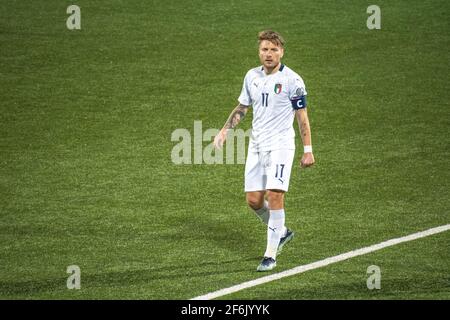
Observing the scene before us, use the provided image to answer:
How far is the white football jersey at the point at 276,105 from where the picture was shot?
10125 millimetres

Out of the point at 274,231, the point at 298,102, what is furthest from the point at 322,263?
the point at 298,102

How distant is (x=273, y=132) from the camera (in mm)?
10188

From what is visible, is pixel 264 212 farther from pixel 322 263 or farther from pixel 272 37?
pixel 272 37

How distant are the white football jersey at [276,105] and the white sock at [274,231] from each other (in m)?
0.69

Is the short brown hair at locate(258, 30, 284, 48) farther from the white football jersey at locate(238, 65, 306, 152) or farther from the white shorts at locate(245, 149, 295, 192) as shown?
the white shorts at locate(245, 149, 295, 192)

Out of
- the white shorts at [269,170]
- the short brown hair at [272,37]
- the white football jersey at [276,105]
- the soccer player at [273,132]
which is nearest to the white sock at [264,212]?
the soccer player at [273,132]

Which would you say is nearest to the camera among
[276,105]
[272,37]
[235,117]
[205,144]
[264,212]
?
[272,37]

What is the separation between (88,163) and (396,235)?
4875 millimetres

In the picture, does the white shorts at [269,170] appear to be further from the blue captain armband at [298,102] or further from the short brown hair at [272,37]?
the short brown hair at [272,37]

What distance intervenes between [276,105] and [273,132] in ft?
0.92

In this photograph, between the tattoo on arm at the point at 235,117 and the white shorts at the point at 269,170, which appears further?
the tattoo on arm at the point at 235,117

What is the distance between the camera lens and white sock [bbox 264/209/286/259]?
1008 cm

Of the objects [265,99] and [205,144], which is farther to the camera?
[205,144]
